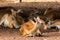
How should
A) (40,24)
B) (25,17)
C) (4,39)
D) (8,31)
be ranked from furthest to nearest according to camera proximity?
(25,17) → (8,31) → (40,24) → (4,39)

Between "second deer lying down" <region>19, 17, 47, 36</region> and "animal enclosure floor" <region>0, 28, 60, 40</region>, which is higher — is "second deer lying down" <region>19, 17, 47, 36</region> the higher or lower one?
the higher one

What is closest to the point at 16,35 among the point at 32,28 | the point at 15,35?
the point at 15,35

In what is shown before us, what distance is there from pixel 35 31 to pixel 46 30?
326 millimetres

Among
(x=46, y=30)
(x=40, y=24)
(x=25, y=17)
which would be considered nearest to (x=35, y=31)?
(x=40, y=24)

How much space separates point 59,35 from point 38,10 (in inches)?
30.8

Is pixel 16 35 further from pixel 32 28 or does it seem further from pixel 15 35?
pixel 32 28

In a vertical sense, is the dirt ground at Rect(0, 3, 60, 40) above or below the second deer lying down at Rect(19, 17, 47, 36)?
below

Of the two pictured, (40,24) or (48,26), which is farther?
(48,26)

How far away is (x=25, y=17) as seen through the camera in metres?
3.58

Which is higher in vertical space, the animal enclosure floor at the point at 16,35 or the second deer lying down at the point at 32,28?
the second deer lying down at the point at 32,28

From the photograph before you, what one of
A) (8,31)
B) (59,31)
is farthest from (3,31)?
(59,31)

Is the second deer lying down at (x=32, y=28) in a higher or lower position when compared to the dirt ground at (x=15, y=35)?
higher

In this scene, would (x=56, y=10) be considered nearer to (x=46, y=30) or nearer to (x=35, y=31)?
(x=46, y=30)

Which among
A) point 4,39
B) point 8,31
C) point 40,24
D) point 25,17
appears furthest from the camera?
point 25,17
